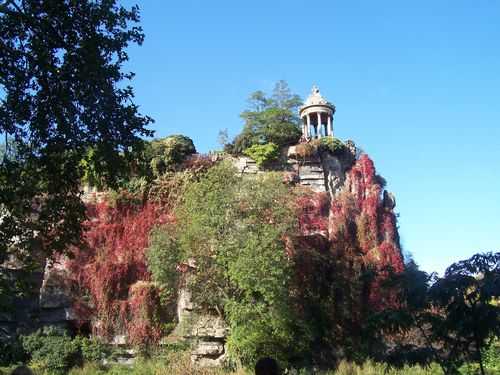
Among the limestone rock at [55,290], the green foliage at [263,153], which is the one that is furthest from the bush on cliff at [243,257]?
the limestone rock at [55,290]

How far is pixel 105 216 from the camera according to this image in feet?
68.9

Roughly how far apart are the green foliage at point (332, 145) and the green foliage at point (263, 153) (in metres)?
2.08

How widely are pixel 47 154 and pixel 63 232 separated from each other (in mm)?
1427

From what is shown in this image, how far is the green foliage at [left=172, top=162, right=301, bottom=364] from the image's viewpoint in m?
15.2

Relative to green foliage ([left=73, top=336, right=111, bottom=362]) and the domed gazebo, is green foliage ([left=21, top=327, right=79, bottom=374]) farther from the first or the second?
→ the domed gazebo

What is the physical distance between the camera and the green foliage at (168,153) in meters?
21.9

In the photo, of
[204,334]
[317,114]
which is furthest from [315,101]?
[204,334]

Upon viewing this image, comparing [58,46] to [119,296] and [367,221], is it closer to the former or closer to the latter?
[119,296]

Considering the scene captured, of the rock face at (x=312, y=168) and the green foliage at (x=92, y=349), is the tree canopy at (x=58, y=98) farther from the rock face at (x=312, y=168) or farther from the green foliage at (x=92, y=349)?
the rock face at (x=312, y=168)

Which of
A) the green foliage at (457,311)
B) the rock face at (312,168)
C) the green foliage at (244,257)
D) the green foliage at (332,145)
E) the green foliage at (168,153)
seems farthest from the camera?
the green foliage at (332,145)

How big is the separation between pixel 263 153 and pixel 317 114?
4269mm

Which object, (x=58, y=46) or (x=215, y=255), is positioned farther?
(x=215, y=255)

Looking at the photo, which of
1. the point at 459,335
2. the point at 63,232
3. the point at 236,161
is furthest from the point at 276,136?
the point at 459,335

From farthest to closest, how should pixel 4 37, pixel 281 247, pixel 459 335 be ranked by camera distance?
pixel 281 247
pixel 4 37
pixel 459 335
